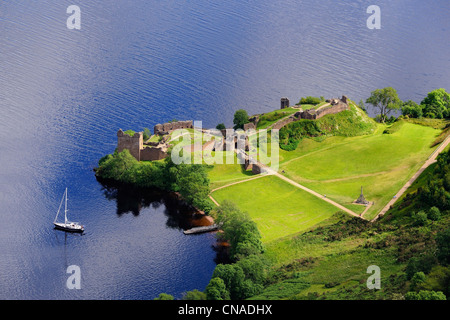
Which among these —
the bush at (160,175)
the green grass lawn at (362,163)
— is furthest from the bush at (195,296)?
the green grass lawn at (362,163)

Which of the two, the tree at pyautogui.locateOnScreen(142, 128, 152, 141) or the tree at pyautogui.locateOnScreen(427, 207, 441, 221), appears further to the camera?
the tree at pyautogui.locateOnScreen(142, 128, 152, 141)

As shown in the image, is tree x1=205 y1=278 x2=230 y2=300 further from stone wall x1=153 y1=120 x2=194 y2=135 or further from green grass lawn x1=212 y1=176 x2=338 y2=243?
stone wall x1=153 y1=120 x2=194 y2=135

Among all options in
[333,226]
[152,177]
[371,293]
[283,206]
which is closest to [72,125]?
[152,177]

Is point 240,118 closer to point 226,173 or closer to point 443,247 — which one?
point 226,173

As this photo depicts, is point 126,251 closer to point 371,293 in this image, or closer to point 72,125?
point 371,293

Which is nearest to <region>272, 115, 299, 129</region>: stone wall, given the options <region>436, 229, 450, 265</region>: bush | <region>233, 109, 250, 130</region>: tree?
<region>233, 109, 250, 130</region>: tree

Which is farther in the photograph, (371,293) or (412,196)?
(412,196)
